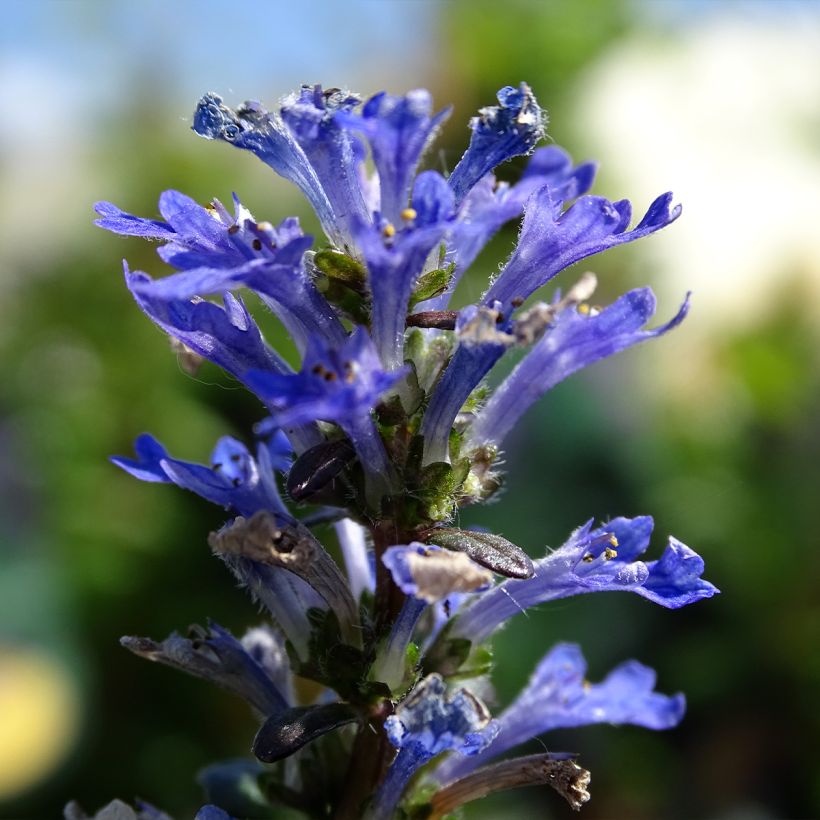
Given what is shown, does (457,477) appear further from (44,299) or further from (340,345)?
(44,299)

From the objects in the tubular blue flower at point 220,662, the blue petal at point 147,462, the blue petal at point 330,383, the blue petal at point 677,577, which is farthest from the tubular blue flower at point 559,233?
the tubular blue flower at point 220,662

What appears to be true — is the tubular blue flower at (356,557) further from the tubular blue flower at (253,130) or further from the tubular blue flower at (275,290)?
the tubular blue flower at (253,130)

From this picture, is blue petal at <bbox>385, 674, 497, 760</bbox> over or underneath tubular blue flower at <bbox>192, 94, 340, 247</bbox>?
underneath

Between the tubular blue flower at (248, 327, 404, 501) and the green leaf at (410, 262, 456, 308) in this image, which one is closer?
the tubular blue flower at (248, 327, 404, 501)

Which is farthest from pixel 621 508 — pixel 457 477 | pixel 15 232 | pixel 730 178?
pixel 15 232

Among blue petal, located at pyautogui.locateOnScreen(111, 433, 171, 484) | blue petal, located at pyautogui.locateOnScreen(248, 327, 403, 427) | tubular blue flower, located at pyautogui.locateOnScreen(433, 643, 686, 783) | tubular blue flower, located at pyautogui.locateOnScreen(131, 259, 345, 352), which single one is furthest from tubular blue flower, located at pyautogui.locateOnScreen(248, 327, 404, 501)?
Answer: tubular blue flower, located at pyautogui.locateOnScreen(433, 643, 686, 783)

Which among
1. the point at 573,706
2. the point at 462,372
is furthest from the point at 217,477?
the point at 573,706

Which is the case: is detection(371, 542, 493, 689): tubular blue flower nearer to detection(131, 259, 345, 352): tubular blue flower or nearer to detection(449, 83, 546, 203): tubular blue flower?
detection(131, 259, 345, 352): tubular blue flower
